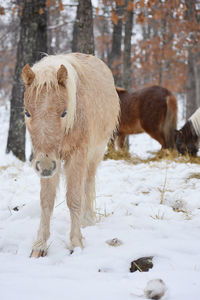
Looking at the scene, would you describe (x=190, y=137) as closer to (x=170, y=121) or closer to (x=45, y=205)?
(x=170, y=121)

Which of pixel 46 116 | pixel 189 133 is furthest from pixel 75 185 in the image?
pixel 189 133

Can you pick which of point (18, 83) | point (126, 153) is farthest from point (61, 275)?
point (18, 83)

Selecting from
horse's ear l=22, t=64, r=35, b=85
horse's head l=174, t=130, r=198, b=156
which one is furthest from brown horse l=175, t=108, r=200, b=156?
horse's ear l=22, t=64, r=35, b=85

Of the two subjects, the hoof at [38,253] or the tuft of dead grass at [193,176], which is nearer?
the hoof at [38,253]

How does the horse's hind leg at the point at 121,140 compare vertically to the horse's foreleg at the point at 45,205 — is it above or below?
below

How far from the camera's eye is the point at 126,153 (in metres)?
6.36

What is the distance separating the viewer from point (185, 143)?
6.54m

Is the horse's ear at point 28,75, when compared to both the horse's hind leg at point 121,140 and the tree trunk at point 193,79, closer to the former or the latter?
the horse's hind leg at point 121,140

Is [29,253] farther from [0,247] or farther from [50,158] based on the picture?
[50,158]

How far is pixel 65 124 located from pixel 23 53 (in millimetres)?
4769

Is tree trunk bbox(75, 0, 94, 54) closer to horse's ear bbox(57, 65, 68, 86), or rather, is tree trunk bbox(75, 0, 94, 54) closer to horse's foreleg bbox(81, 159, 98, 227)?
horse's foreleg bbox(81, 159, 98, 227)

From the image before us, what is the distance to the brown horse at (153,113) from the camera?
644 centimetres

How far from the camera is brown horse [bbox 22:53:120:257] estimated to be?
6.52ft

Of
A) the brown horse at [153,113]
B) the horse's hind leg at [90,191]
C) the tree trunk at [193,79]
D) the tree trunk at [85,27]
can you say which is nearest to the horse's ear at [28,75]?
the horse's hind leg at [90,191]
